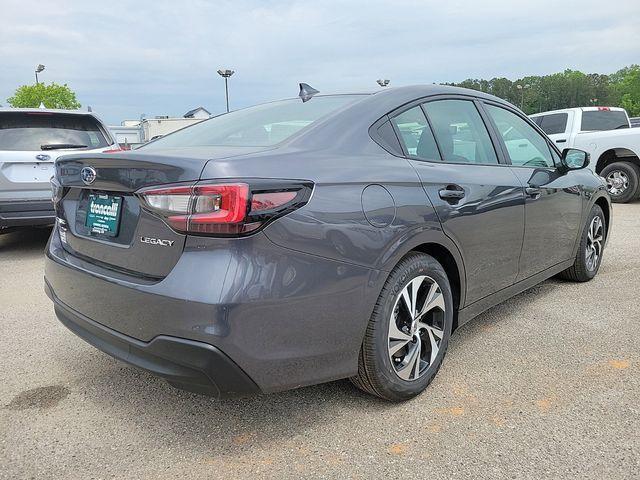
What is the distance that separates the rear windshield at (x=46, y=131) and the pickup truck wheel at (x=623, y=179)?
880 centimetres

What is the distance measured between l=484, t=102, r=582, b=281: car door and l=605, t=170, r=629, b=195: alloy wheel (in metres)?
7.14

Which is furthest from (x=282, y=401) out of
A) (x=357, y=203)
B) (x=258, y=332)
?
(x=357, y=203)

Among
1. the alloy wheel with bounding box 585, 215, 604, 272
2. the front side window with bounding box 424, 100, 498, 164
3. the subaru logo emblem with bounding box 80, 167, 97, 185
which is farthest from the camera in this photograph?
the alloy wheel with bounding box 585, 215, 604, 272

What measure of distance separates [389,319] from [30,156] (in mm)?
4929

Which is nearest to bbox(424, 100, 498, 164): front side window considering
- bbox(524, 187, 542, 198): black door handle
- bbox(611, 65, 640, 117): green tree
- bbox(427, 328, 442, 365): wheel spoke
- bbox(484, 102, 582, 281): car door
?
bbox(484, 102, 582, 281): car door

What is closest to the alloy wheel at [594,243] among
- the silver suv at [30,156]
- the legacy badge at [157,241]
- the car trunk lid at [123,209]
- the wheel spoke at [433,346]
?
the wheel spoke at [433,346]

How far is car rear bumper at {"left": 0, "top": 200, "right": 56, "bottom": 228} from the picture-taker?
5605 millimetres

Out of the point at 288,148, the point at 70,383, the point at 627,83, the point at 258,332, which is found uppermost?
the point at 627,83

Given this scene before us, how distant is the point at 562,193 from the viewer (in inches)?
150

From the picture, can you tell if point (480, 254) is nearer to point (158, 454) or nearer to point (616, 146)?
point (158, 454)

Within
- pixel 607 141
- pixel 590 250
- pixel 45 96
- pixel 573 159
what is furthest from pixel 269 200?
pixel 45 96

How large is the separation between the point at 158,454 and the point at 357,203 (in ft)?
4.33

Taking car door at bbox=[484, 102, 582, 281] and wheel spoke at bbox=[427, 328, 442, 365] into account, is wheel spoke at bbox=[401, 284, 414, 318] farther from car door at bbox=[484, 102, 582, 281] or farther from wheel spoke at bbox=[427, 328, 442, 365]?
car door at bbox=[484, 102, 582, 281]

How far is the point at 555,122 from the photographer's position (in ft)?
35.6
